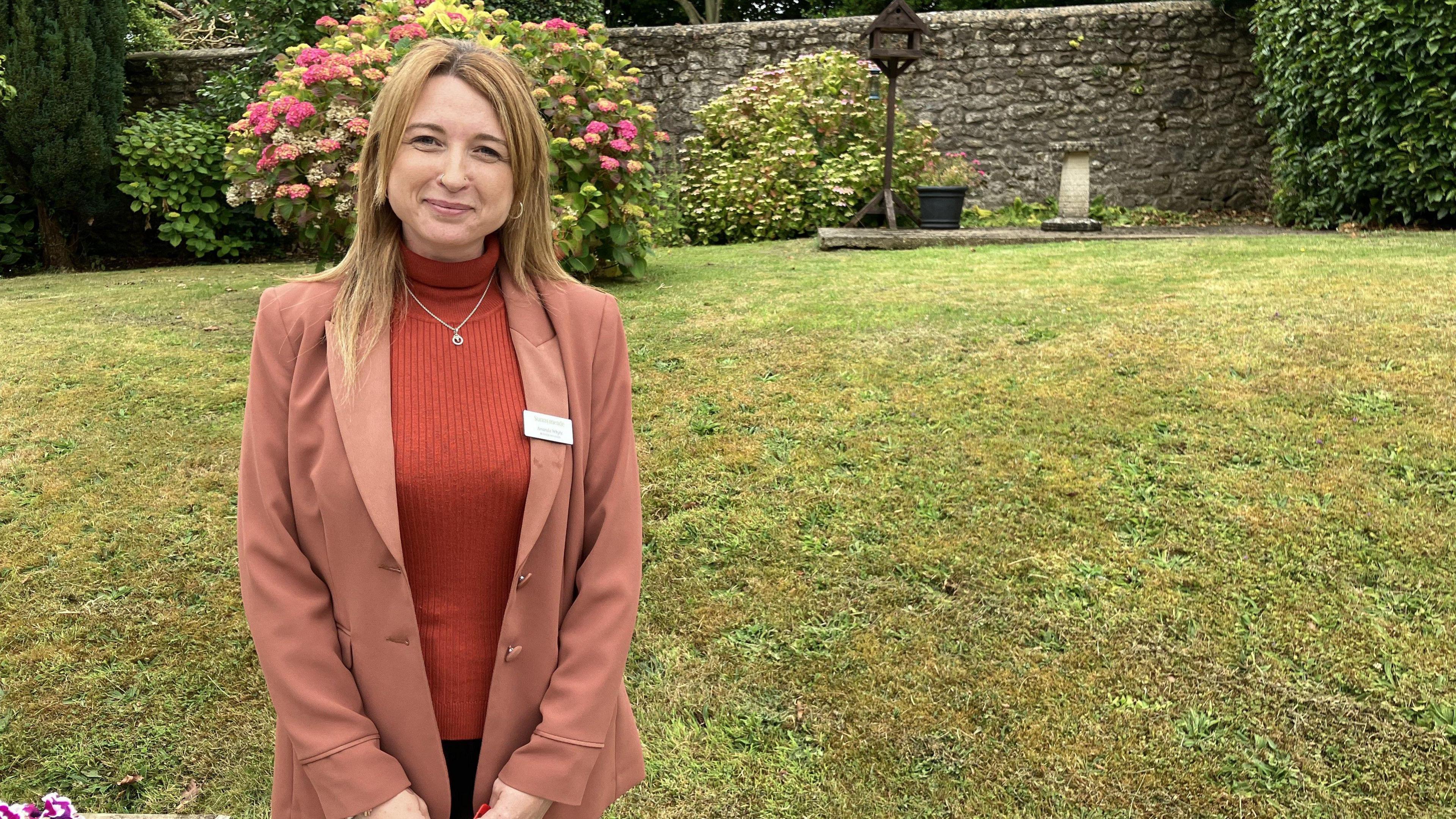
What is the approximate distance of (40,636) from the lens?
3115 mm

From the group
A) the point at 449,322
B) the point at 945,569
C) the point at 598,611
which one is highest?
the point at 449,322

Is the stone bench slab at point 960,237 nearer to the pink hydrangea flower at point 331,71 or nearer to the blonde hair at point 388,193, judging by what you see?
the pink hydrangea flower at point 331,71

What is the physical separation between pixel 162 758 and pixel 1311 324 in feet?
16.4

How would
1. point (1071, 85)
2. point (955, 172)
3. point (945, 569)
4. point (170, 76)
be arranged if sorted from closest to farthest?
1. point (945, 569)
2. point (170, 76)
3. point (955, 172)
4. point (1071, 85)

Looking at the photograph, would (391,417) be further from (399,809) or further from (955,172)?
(955,172)

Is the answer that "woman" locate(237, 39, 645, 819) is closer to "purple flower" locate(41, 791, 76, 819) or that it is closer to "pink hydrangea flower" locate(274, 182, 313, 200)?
"purple flower" locate(41, 791, 76, 819)

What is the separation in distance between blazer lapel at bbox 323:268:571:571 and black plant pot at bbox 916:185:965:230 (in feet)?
28.2

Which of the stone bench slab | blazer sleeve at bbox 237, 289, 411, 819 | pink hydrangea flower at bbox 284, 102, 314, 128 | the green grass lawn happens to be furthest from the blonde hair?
the stone bench slab

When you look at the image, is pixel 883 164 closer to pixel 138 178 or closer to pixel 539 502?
pixel 138 178

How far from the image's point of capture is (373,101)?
18.9 feet

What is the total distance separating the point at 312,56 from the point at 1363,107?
837cm

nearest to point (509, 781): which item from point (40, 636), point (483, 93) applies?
point (483, 93)

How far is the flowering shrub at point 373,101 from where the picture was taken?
5.93m

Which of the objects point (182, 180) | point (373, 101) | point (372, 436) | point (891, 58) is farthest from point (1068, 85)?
point (372, 436)
